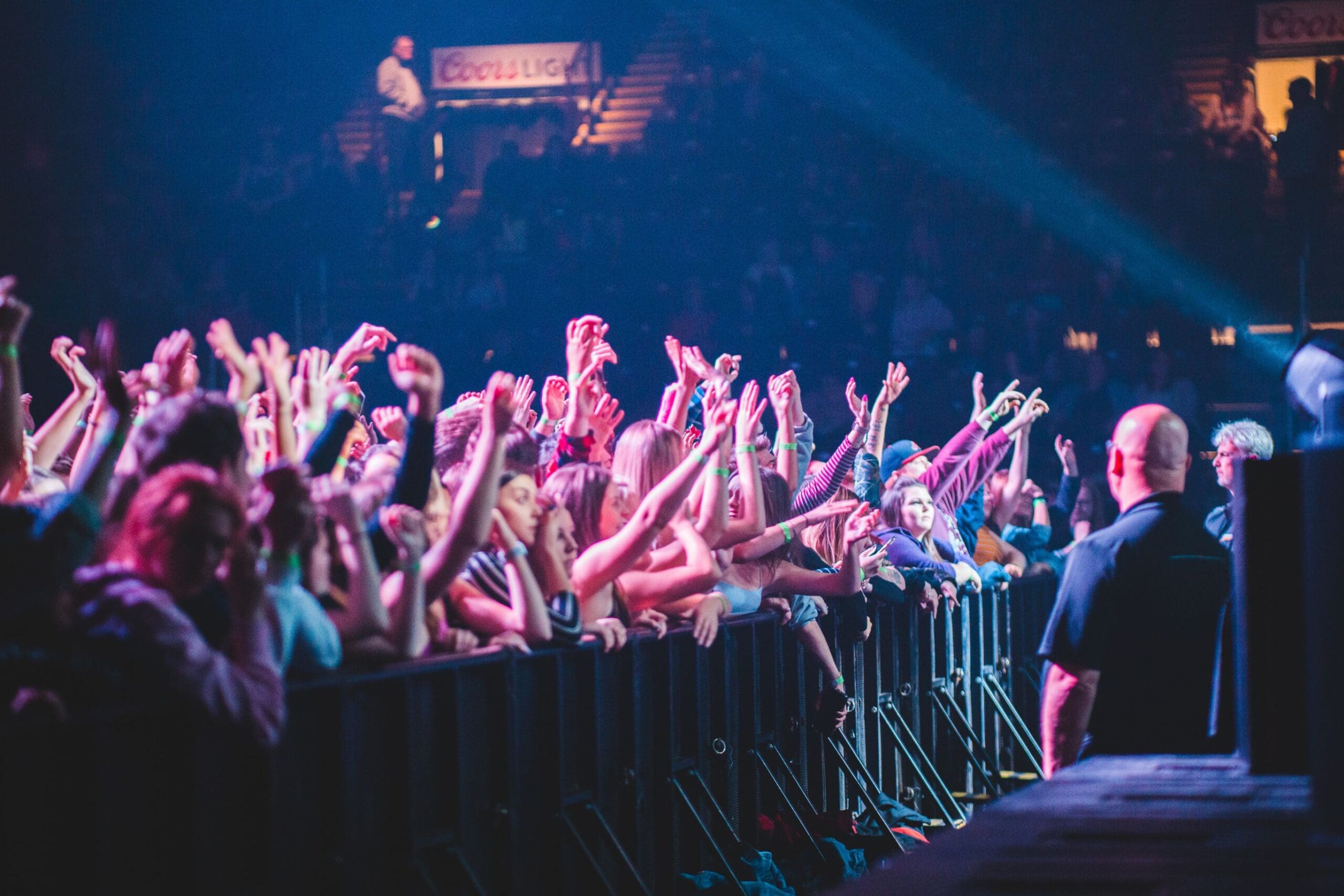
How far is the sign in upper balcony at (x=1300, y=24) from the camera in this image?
1692 centimetres

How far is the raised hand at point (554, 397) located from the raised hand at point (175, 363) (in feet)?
9.12

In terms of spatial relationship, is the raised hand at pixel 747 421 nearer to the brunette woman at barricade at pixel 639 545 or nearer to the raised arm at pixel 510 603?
the brunette woman at barricade at pixel 639 545

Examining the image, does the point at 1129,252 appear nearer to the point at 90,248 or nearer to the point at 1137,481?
the point at 90,248

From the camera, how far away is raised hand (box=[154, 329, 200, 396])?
15.2 feet

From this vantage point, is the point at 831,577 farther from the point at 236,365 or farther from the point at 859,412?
the point at 236,365

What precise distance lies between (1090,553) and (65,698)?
9.86 ft

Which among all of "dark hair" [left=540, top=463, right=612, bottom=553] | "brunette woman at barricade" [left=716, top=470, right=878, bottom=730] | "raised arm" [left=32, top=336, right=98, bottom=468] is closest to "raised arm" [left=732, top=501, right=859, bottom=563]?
"brunette woman at barricade" [left=716, top=470, right=878, bottom=730]

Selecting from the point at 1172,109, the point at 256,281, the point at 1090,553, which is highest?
the point at 1172,109

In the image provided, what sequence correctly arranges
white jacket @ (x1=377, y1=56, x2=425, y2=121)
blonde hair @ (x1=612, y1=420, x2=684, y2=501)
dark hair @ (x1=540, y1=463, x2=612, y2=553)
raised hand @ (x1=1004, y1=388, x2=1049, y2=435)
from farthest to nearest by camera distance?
white jacket @ (x1=377, y1=56, x2=425, y2=121) < raised hand @ (x1=1004, y1=388, x2=1049, y2=435) < blonde hair @ (x1=612, y1=420, x2=684, y2=501) < dark hair @ (x1=540, y1=463, x2=612, y2=553)

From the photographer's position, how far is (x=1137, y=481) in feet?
15.9

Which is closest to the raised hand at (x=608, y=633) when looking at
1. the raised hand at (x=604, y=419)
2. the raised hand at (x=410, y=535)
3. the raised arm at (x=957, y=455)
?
the raised hand at (x=410, y=535)

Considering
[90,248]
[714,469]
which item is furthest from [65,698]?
[90,248]

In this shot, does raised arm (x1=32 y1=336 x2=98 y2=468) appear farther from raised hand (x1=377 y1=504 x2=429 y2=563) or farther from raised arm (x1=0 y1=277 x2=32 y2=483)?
raised hand (x1=377 y1=504 x2=429 y2=563)

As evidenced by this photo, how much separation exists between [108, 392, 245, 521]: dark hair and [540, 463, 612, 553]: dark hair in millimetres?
1862
